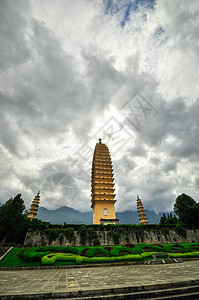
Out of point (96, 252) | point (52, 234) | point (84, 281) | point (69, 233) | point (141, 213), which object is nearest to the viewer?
point (84, 281)

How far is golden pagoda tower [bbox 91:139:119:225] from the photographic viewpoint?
32750mm

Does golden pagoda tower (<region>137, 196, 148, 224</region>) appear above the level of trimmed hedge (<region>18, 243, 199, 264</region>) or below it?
above

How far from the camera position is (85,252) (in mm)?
13992

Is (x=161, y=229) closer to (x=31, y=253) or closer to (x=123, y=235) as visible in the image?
(x=123, y=235)

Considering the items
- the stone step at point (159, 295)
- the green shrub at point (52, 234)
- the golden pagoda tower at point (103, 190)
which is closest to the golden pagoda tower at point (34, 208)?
the golden pagoda tower at point (103, 190)

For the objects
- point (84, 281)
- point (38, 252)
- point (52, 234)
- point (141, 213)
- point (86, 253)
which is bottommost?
point (84, 281)

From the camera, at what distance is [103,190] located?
36.4m

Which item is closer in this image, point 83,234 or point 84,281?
point 84,281

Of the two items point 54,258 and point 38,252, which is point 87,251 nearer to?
point 54,258

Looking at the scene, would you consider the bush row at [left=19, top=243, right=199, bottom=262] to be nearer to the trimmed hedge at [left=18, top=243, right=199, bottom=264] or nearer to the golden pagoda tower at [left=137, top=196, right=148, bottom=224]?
the trimmed hedge at [left=18, top=243, right=199, bottom=264]

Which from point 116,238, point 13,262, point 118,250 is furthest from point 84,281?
point 116,238

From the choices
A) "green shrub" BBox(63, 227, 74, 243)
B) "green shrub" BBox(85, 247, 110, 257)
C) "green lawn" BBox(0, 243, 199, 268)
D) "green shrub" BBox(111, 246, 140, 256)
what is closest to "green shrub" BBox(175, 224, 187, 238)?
"green lawn" BBox(0, 243, 199, 268)

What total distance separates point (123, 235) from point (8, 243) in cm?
1759

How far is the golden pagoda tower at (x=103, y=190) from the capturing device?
32.8 m
